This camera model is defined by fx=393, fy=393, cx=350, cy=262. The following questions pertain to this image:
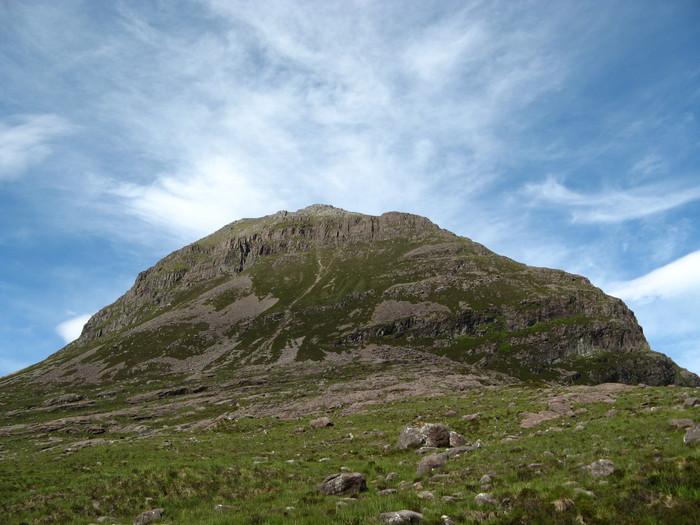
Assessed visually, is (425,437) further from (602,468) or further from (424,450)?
(602,468)

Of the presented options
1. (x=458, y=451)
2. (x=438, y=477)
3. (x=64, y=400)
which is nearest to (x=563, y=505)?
(x=438, y=477)

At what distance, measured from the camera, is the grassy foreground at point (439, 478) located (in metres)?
11.6

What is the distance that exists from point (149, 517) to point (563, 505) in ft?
52.2

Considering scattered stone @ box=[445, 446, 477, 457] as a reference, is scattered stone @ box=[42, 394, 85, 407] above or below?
above

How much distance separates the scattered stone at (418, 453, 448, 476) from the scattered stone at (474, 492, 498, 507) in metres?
8.13

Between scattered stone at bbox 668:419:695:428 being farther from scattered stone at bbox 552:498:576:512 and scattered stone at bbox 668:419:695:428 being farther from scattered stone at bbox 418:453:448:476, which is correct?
scattered stone at bbox 552:498:576:512

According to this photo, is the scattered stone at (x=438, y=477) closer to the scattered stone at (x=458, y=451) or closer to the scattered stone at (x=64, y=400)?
the scattered stone at (x=458, y=451)

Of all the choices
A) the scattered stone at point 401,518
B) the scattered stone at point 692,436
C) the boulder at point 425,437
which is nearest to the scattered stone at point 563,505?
the scattered stone at point 401,518

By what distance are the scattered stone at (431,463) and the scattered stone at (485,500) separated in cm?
813

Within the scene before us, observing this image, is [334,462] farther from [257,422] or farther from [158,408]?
[158,408]

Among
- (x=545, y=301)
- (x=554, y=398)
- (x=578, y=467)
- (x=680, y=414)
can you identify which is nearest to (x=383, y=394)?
(x=554, y=398)

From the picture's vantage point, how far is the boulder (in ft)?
96.3

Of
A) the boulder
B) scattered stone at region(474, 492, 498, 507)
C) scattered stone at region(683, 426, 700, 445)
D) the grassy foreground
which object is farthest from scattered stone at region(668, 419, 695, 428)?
scattered stone at region(474, 492, 498, 507)

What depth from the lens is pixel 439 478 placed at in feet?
61.1
